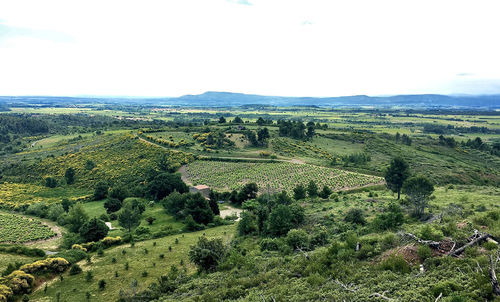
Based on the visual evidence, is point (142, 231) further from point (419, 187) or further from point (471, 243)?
point (419, 187)

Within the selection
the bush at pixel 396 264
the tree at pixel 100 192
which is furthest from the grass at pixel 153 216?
the bush at pixel 396 264

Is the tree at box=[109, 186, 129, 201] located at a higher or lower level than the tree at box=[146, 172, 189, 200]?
lower

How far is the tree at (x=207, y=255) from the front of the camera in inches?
856

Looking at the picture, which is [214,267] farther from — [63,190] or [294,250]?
[63,190]

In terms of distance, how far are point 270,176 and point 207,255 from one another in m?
41.8

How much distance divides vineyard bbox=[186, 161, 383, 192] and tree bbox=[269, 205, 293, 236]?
25.3 meters

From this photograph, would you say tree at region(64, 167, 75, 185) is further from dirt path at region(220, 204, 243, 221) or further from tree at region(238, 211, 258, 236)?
tree at region(238, 211, 258, 236)

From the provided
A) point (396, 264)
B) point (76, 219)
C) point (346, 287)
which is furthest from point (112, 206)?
point (396, 264)

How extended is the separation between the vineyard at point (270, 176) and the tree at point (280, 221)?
997 inches

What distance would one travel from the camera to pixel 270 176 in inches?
2466

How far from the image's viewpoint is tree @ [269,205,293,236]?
27928 mm

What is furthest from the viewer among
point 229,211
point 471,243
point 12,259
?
point 229,211

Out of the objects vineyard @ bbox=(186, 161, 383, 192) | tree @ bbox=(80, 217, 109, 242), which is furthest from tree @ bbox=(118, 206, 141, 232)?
vineyard @ bbox=(186, 161, 383, 192)

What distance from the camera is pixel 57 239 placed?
1412 inches
